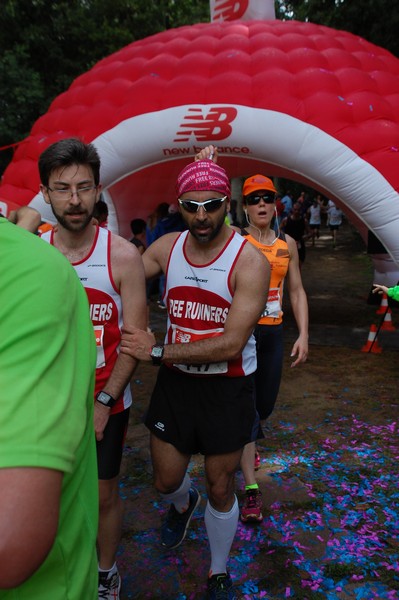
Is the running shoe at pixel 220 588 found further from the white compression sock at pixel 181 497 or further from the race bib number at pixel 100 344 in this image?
the race bib number at pixel 100 344

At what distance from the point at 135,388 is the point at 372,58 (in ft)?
18.7

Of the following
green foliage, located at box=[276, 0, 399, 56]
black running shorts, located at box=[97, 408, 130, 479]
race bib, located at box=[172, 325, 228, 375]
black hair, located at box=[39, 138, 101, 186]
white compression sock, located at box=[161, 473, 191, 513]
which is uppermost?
green foliage, located at box=[276, 0, 399, 56]

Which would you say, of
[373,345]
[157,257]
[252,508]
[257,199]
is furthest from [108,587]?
[373,345]

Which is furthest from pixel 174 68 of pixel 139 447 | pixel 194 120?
pixel 139 447

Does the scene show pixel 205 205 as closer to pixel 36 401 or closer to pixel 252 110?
pixel 36 401

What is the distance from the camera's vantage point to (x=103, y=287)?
7.61 feet

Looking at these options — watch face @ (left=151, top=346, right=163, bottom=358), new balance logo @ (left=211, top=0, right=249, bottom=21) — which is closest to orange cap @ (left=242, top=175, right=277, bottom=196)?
watch face @ (left=151, top=346, right=163, bottom=358)

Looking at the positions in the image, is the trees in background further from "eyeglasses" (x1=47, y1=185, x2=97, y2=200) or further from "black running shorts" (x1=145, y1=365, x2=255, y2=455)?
"black running shorts" (x1=145, y1=365, x2=255, y2=455)

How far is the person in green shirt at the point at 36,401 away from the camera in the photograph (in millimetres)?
613

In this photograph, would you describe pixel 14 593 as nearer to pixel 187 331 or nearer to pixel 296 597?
pixel 187 331

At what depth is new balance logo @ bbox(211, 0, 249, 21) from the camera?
352 inches

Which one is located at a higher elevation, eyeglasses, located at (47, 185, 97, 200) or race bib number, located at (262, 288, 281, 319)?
eyeglasses, located at (47, 185, 97, 200)

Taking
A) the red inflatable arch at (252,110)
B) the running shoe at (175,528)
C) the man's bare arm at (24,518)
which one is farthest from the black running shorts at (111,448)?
the red inflatable arch at (252,110)

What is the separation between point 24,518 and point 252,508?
109 inches
